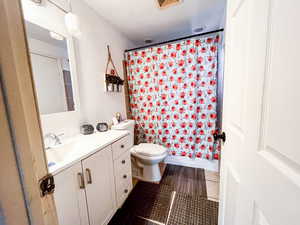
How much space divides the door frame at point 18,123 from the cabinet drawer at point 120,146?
0.82 meters

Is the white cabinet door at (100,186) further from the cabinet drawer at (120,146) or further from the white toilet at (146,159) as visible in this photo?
the white toilet at (146,159)

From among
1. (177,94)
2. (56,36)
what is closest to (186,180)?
(177,94)

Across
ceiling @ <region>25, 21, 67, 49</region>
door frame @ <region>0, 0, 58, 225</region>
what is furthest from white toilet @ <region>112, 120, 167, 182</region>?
door frame @ <region>0, 0, 58, 225</region>

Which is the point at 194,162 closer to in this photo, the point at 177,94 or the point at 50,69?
the point at 177,94

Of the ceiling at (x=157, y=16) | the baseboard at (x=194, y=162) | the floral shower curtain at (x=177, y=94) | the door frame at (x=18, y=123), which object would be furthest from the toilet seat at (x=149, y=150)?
the ceiling at (x=157, y=16)

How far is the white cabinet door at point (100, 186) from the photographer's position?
0.93 meters

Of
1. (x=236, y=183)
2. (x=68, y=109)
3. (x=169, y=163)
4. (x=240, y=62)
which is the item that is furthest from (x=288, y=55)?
(x=169, y=163)

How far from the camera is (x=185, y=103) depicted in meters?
1.89

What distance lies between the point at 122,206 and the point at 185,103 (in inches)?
59.6

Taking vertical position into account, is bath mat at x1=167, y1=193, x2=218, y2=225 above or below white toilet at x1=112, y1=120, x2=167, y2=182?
below

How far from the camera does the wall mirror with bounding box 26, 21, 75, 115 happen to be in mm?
1035

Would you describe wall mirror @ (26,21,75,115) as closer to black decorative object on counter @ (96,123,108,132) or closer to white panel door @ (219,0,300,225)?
black decorative object on counter @ (96,123,108,132)

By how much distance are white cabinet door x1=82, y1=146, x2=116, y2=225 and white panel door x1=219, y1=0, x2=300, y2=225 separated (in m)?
0.92

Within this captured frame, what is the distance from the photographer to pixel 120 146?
1.25 m
